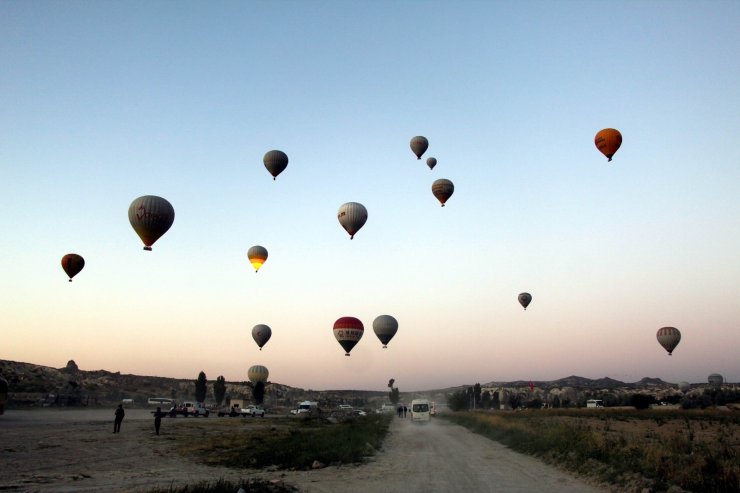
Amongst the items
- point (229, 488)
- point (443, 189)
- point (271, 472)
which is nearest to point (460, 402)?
point (443, 189)

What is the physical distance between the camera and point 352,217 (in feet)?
155

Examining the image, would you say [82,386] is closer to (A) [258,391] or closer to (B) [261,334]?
(A) [258,391]

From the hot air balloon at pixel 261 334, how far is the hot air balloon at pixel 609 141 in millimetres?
48440

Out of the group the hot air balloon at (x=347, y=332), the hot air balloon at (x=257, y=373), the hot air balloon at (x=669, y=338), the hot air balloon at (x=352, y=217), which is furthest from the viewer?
the hot air balloon at (x=257, y=373)

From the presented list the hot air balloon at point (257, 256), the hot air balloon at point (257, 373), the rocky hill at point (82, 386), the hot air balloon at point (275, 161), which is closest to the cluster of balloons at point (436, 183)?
the hot air balloon at point (275, 161)

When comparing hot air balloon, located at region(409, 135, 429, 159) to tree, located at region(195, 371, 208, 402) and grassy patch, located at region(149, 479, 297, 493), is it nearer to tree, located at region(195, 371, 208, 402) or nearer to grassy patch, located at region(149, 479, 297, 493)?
grassy patch, located at region(149, 479, 297, 493)

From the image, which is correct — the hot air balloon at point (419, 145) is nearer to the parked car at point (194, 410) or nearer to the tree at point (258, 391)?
the parked car at point (194, 410)

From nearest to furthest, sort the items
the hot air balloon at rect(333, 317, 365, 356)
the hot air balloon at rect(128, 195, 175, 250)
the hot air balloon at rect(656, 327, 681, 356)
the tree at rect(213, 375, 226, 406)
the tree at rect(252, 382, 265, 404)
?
the hot air balloon at rect(128, 195, 175, 250) < the hot air balloon at rect(333, 317, 365, 356) < the hot air balloon at rect(656, 327, 681, 356) < the tree at rect(252, 382, 265, 404) < the tree at rect(213, 375, 226, 406)

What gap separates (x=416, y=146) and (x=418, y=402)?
29.8 m

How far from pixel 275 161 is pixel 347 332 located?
19.2 metres

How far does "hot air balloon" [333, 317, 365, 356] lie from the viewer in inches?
2034

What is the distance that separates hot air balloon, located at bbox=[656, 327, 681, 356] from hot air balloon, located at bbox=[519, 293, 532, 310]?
19681 mm

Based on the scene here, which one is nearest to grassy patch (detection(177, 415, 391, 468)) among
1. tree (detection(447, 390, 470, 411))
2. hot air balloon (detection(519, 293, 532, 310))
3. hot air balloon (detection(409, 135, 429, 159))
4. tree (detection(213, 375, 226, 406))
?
hot air balloon (detection(409, 135, 429, 159))

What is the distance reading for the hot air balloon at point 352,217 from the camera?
47.2 metres
